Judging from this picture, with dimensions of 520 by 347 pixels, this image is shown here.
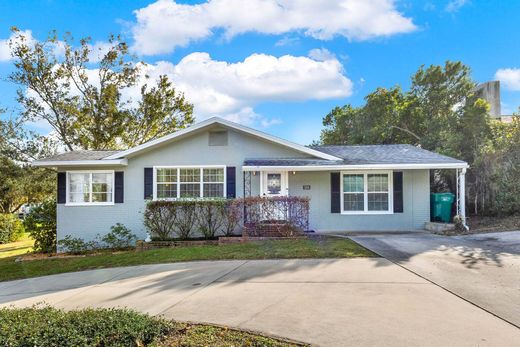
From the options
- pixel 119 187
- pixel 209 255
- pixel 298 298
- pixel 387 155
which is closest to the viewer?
pixel 298 298

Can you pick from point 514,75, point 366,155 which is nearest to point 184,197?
point 366,155

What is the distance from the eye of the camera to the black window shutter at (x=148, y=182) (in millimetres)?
13406

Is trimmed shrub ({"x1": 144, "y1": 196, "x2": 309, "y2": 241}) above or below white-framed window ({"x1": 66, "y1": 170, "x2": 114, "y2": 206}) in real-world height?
below

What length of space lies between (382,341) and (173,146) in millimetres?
A: 11237

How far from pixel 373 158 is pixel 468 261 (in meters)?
6.62

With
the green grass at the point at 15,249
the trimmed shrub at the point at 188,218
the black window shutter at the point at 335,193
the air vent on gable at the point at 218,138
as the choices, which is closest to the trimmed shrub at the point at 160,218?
the trimmed shrub at the point at 188,218

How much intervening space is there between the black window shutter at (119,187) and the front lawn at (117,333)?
29.5ft

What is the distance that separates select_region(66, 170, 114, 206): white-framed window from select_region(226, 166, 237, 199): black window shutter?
4374 mm

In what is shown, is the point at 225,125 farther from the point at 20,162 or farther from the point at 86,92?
the point at 20,162

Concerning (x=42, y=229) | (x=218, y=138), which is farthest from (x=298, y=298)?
(x=42, y=229)

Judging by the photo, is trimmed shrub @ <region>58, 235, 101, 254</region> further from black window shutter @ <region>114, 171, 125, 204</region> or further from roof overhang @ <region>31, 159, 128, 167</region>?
roof overhang @ <region>31, 159, 128, 167</region>

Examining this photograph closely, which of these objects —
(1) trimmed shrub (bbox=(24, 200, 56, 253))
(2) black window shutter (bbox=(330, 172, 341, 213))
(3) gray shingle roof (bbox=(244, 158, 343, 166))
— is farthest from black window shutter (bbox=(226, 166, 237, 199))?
(1) trimmed shrub (bbox=(24, 200, 56, 253))

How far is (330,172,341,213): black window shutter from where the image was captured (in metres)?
13.5

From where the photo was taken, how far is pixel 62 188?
44.2 ft
